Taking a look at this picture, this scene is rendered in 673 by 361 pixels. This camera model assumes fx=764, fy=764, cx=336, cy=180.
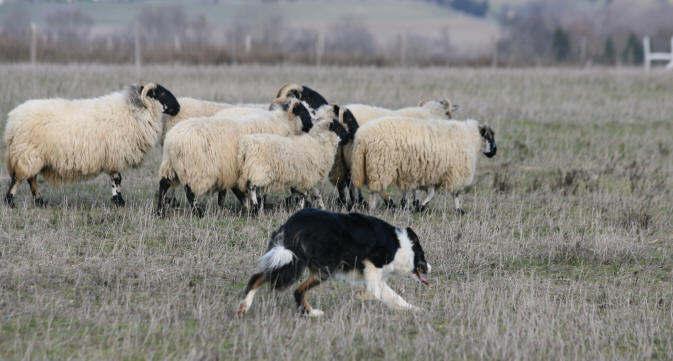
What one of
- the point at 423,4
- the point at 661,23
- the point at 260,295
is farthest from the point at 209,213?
the point at 423,4

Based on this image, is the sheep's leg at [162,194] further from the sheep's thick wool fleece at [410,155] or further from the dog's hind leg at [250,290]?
the dog's hind leg at [250,290]

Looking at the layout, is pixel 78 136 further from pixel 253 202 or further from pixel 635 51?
pixel 635 51

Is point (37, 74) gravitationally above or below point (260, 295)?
above

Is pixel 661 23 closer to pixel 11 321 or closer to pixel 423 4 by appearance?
pixel 423 4

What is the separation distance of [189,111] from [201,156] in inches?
103

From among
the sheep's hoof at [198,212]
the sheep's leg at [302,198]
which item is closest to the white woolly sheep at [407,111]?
the sheep's leg at [302,198]

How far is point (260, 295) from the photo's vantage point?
6812 millimetres

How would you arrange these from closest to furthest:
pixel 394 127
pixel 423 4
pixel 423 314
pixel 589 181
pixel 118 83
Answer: pixel 423 314 → pixel 394 127 → pixel 589 181 → pixel 118 83 → pixel 423 4

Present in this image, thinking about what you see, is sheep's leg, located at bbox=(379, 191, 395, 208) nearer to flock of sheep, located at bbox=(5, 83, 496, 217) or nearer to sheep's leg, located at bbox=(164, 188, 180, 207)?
flock of sheep, located at bbox=(5, 83, 496, 217)

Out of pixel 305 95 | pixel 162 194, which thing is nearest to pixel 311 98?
pixel 305 95

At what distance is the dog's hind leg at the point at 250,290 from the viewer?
5.94 metres

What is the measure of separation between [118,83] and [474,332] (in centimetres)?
1833

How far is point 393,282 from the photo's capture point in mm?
7535

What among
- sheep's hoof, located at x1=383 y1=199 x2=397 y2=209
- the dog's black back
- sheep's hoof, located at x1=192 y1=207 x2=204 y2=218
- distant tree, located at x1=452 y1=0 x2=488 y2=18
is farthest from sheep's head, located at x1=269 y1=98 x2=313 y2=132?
distant tree, located at x1=452 y1=0 x2=488 y2=18
